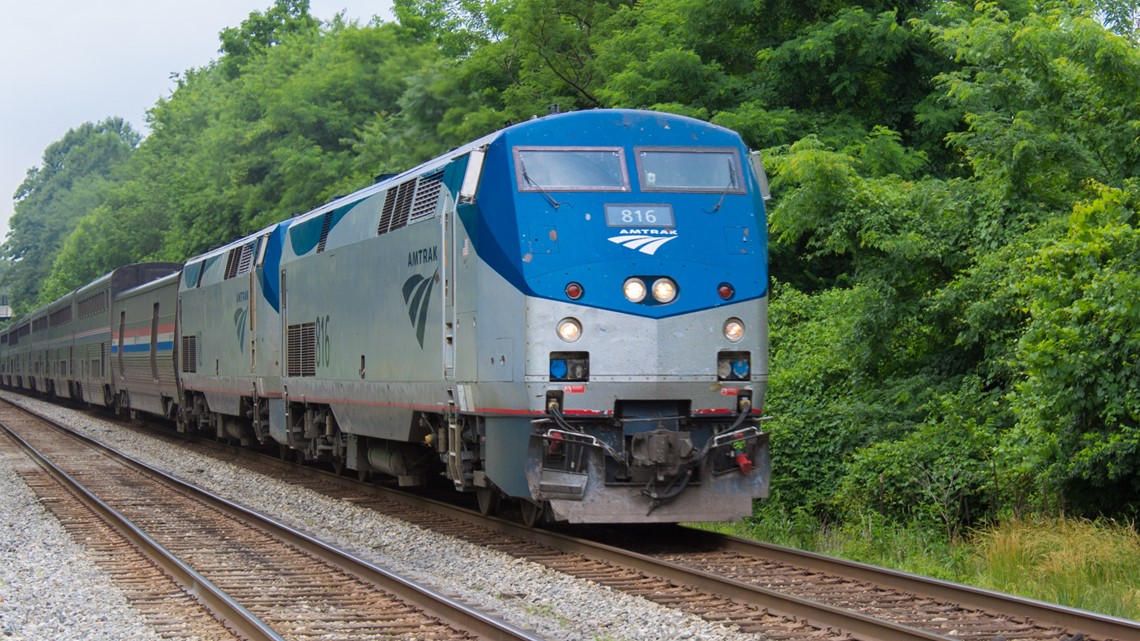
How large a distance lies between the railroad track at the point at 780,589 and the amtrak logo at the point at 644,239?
242 cm

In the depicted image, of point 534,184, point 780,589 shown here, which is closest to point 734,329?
point 534,184

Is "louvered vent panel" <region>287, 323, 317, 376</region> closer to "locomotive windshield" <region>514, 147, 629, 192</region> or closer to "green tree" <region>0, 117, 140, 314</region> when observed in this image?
"locomotive windshield" <region>514, 147, 629, 192</region>

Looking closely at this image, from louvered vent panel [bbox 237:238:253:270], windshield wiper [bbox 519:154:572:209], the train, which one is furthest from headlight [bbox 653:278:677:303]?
louvered vent panel [bbox 237:238:253:270]

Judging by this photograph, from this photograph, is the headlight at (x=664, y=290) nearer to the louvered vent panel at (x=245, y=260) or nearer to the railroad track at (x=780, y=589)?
the railroad track at (x=780, y=589)

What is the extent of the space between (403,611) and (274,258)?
34.6 feet

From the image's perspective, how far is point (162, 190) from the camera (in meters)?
69.4

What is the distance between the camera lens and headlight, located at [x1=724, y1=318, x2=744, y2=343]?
34.3 ft

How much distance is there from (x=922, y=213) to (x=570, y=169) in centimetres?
528

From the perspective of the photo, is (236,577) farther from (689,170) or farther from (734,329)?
(689,170)

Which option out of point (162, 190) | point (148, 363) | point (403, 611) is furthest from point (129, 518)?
point (162, 190)

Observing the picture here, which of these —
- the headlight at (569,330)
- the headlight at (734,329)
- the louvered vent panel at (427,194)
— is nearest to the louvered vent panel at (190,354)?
the louvered vent panel at (427,194)

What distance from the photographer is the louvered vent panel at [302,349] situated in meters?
16.1

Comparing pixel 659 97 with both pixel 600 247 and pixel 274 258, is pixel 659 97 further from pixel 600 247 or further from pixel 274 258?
pixel 600 247

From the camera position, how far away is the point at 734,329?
10.5 meters
